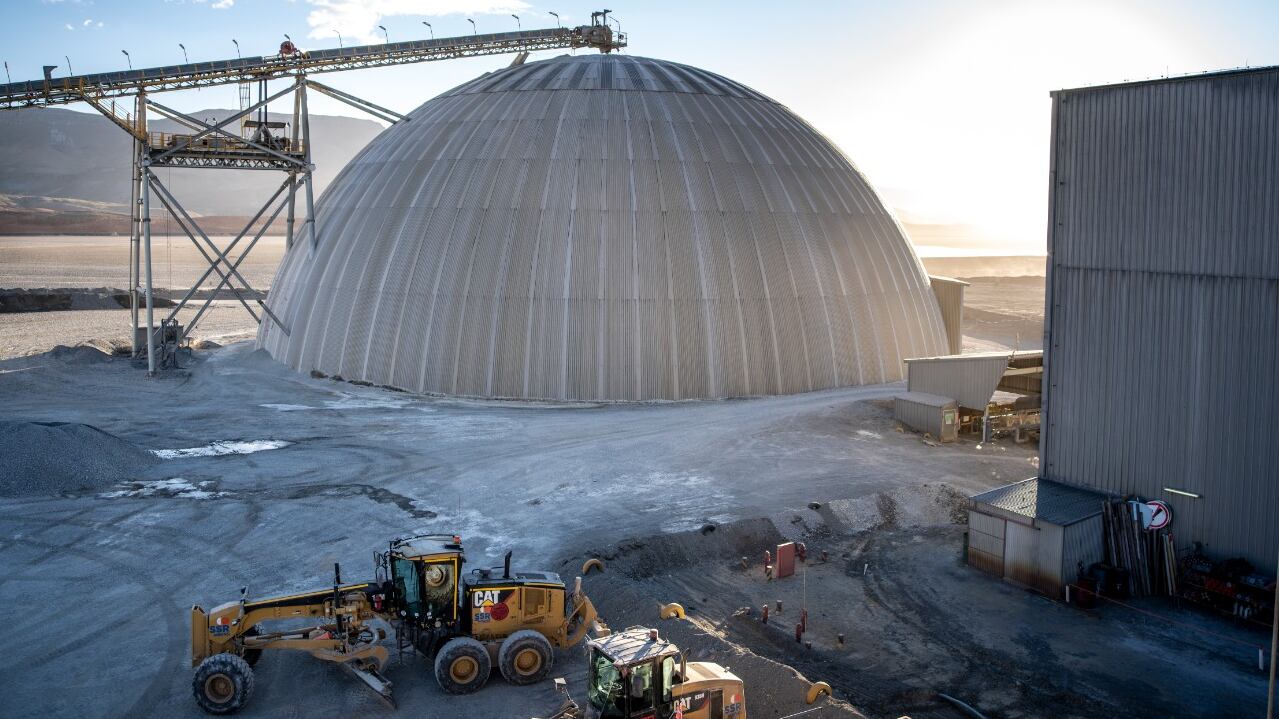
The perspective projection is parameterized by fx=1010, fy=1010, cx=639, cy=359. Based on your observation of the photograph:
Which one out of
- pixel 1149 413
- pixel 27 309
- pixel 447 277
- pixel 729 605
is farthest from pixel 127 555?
pixel 27 309

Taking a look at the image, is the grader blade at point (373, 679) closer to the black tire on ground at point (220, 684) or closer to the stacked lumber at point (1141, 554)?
the black tire on ground at point (220, 684)

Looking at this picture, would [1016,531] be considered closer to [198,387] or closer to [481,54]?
[198,387]

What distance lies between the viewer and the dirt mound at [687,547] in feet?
79.1

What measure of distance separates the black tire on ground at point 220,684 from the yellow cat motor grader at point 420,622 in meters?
0.14

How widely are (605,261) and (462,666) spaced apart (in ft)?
84.0

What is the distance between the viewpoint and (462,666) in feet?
56.2

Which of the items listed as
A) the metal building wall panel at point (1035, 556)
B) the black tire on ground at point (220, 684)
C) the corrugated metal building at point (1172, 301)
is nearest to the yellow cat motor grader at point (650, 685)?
the black tire on ground at point (220, 684)

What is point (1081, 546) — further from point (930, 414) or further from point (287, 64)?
point (287, 64)

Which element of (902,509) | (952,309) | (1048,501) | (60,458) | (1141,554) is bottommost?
(902,509)

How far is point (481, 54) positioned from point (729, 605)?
41.9m

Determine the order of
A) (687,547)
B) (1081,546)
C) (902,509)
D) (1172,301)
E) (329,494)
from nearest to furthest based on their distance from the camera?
(1081,546)
(1172,301)
(687,547)
(902,509)
(329,494)

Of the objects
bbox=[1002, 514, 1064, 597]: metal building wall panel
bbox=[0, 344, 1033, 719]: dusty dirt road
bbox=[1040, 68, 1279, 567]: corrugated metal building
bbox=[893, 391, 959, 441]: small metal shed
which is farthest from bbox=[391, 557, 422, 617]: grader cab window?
bbox=[893, 391, 959, 441]: small metal shed

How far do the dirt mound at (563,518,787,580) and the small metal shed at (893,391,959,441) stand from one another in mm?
11457

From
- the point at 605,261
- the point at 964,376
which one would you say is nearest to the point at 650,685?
the point at 964,376
